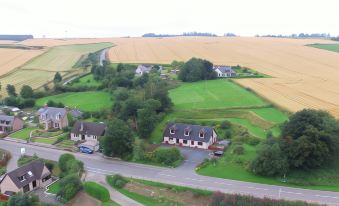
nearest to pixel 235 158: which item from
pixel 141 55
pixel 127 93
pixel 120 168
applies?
pixel 120 168

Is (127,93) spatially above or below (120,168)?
above

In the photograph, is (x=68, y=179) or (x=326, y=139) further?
(x=326, y=139)

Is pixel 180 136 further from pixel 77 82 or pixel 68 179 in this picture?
pixel 77 82

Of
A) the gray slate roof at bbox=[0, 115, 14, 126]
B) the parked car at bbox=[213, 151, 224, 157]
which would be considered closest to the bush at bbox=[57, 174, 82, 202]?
the parked car at bbox=[213, 151, 224, 157]

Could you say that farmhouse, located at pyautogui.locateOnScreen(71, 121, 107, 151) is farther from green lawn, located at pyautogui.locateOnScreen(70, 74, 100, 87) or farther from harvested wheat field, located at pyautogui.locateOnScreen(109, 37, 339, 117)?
green lawn, located at pyautogui.locateOnScreen(70, 74, 100, 87)

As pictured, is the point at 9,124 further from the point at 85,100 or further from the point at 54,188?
the point at 54,188

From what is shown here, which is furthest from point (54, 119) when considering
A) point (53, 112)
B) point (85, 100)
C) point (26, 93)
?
point (26, 93)

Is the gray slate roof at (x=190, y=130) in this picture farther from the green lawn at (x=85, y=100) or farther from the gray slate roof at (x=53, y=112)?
the gray slate roof at (x=53, y=112)
